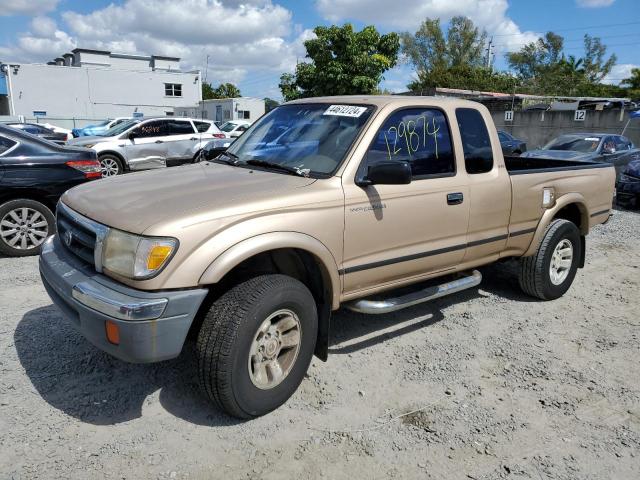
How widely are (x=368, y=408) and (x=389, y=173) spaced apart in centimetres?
147

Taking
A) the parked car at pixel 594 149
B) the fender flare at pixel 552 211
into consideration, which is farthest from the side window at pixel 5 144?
the parked car at pixel 594 149

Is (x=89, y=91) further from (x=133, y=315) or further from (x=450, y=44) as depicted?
(x=133, y=315)

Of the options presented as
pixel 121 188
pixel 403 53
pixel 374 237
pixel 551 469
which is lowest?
pixel 551 469

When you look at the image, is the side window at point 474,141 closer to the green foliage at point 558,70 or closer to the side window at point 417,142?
the side window at point 417,142

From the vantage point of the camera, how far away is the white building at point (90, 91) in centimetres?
4541

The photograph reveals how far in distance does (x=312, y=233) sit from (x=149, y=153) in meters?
11.2

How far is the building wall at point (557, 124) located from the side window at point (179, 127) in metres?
17.5

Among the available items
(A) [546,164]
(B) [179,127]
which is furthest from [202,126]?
(A) [546,164]

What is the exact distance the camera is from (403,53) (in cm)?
6056

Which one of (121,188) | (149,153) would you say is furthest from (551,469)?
(149,153)

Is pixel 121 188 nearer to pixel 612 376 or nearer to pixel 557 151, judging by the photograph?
pixel 612 376

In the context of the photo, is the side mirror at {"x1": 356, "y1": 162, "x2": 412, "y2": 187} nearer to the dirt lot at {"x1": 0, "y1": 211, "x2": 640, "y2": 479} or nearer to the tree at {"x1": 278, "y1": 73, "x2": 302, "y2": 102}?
the dirt lot at {"x1": 0, "y1": 211, "x2": 640, "y2": 479}

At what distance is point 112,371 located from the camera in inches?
142

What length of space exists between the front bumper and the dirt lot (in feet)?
1.90
